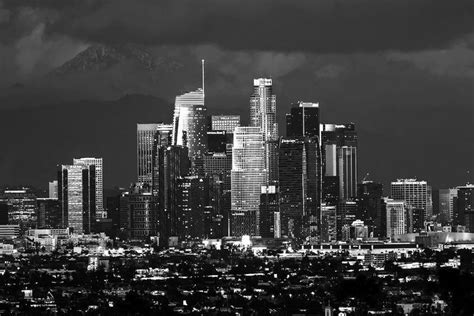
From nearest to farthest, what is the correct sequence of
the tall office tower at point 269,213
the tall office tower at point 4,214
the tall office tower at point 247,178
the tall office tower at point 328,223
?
the tall office tower at point 328,223 < the tall office tower at point 269,213 < the tall office tower at point 247,178 < the tall office tower at point 4,214

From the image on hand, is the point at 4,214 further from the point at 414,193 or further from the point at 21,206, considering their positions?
the point at 414,193

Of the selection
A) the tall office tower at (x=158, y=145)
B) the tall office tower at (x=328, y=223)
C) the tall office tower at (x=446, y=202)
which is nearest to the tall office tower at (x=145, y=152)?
the tall office tower at (x=158, y=145)

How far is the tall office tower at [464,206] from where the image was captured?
133 m

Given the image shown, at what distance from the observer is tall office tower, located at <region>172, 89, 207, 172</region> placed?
134000 mm

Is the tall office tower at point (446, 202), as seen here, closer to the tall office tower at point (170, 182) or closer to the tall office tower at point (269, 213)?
the tall office tower at point (269, 213)

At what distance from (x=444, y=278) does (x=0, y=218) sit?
68532 mm

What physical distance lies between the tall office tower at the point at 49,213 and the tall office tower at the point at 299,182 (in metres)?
13.4

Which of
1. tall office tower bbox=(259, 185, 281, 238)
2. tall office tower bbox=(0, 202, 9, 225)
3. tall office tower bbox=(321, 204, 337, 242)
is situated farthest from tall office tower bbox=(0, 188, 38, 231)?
tall office tower bbox=(321, 204, 337, 242)

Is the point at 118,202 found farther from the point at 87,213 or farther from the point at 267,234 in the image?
the point at 267,234

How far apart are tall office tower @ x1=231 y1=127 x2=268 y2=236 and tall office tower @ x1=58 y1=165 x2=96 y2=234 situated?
8.46 m

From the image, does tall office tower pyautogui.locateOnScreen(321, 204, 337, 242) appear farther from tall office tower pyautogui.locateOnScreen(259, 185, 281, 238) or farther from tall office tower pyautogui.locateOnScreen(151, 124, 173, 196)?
tall office tower pyautogui.locateOnScreen(151, 124, 173, 196)

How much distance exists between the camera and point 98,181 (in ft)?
441

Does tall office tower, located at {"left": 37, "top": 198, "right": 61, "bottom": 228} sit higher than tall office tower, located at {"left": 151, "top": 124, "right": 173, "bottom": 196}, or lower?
lower

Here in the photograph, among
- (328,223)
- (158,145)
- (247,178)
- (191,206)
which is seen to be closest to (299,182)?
(328,223)
